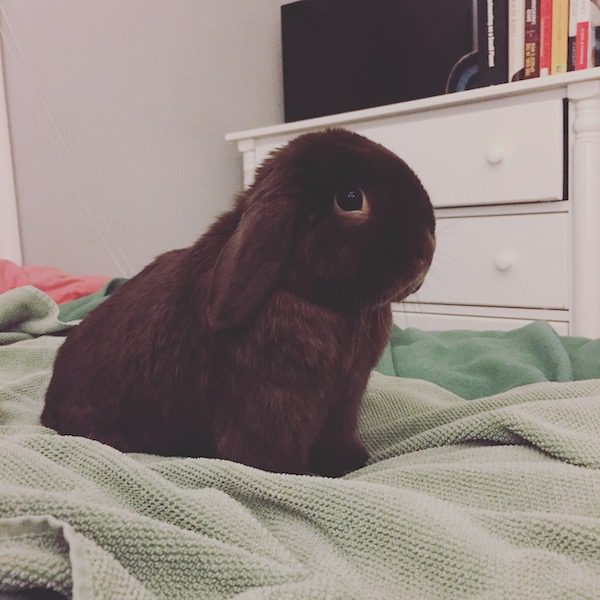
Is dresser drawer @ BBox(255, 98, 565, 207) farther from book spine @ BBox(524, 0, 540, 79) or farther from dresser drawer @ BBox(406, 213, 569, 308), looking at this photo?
book spine @ BBox(524, 0, 540, 79)

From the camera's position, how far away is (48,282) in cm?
154

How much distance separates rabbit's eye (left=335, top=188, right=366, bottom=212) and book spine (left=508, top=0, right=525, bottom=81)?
4.20ft

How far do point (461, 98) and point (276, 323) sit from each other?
3.81ft

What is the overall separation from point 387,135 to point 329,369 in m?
1.22

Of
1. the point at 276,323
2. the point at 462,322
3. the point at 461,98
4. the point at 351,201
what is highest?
the point at 461,98

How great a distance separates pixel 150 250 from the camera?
2.12 meters

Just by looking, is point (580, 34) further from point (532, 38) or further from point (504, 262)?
point (504, 262)

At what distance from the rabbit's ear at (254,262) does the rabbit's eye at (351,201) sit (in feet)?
0.16

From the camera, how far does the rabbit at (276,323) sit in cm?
62

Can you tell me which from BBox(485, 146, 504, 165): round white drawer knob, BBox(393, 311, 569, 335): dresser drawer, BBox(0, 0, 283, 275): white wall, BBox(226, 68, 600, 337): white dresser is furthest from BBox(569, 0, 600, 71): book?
BBox(0, 0, 283, 275): white wall

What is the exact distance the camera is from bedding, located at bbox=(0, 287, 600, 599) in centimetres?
41

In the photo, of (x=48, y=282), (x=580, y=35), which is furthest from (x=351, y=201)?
(x=580, y=35)

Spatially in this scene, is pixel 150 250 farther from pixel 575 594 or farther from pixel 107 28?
pixel 575 594

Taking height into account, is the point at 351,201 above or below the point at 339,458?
above
